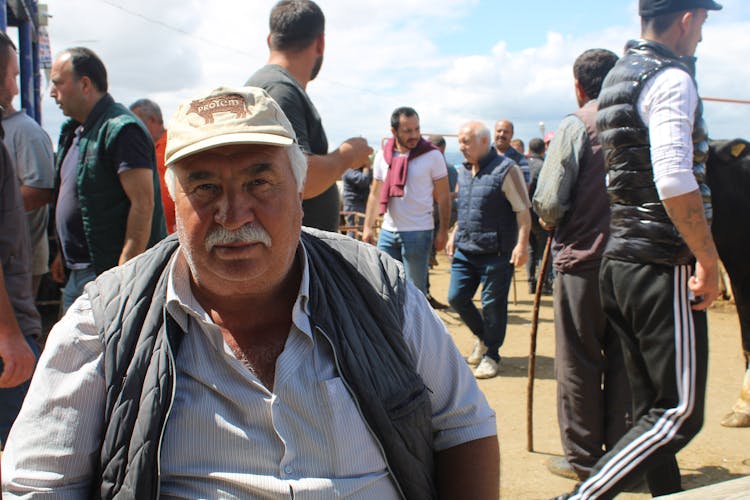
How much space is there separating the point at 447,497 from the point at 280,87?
1787mm

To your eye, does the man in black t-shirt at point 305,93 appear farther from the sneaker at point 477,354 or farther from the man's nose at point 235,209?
the sneaker at point 477,354

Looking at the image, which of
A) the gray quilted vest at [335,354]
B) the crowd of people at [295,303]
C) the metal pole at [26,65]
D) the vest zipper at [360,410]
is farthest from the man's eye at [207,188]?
the metal pole at [26,65]

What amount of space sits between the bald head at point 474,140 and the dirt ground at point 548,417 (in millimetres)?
1793

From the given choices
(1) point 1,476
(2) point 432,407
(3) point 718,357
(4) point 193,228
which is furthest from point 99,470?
(3) point 718,357

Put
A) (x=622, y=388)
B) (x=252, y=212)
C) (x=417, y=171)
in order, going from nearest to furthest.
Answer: (x=252, y=212) → (x=622, y=388) → (x=417, y=171)

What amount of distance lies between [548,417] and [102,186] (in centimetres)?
311

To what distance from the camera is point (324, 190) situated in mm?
2914

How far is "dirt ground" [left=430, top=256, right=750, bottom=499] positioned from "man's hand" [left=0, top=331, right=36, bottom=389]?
230cm

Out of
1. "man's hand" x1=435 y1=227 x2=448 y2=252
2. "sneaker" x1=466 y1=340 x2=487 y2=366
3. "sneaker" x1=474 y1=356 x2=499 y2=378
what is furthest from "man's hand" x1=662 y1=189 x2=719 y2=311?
"man's hand" x1=435 y1=227 x2=448 y2=252

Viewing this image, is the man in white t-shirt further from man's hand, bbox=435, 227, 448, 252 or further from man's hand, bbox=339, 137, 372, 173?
man's hand, bbox=339, 137, 372, 173

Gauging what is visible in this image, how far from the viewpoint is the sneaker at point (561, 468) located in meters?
3.63

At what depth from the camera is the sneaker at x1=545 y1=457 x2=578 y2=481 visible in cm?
363

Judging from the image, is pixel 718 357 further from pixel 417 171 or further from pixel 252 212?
pixel 252 212

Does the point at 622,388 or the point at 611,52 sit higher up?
the point at 611,52
